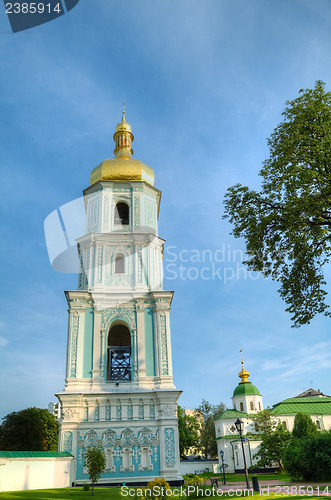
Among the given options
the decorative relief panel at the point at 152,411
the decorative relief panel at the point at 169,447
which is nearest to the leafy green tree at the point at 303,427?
the decorative relief panel at the point at 169,447

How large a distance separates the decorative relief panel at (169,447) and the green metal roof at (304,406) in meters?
29.1

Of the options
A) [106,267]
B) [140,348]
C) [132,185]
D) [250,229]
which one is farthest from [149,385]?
[132,185]

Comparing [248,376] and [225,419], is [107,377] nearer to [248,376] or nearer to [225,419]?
[225,419]

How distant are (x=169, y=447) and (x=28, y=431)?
2330 centimetres

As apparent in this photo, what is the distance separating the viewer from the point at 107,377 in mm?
19438

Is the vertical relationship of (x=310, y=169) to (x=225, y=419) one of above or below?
above

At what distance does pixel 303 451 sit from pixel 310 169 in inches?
576

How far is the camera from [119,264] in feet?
71.9

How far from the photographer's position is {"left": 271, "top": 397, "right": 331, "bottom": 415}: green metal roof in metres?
43.5

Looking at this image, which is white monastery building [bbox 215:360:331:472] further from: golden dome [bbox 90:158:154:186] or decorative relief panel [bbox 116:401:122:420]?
golden dome [bbox 90:158:154:186]

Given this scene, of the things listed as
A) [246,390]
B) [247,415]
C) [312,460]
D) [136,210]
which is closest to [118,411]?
[312,460]

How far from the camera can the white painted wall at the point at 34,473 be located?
43.5ft
